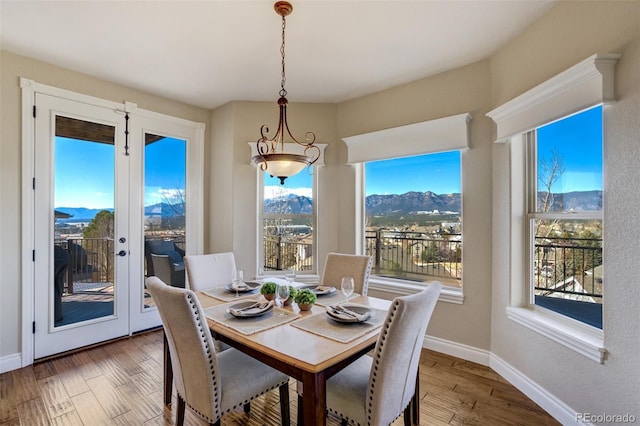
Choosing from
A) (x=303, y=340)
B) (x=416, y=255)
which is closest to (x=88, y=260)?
(x=303, y=340)

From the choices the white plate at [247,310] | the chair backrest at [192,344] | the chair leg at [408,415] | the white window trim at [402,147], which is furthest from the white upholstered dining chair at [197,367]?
the white window trim at [402,147]

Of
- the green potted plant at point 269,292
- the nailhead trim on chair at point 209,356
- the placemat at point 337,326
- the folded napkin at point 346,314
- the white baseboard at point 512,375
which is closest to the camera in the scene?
the nailhead trim on chair at point 209,356

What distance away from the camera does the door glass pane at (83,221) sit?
2.90 m

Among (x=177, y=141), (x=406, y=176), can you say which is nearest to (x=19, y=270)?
(x=177, y=141)

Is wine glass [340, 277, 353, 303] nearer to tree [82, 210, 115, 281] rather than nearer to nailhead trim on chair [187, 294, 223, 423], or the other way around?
nailhead trim on chair [187, 294, 223, 423]

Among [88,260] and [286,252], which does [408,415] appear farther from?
[88,260]

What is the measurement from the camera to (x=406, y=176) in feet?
11.0

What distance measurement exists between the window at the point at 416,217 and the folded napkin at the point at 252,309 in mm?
1850

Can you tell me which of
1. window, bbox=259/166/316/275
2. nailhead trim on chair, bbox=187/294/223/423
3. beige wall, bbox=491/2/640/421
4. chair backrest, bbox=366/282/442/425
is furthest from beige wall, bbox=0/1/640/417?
nailhead trim on chair, bbox=187/294/223/423

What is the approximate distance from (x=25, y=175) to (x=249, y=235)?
2.11 meters

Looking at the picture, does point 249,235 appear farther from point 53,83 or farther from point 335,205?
point 53,83

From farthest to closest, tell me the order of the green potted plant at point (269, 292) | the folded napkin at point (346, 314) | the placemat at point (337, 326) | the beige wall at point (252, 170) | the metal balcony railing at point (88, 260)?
the beige wall at point (252, 170) < the metal balcony railing at point (88, 260) < the green potted plant at point (269, 292) < the folded napkin at point (346, 314) < the placemat at point (337, 326)

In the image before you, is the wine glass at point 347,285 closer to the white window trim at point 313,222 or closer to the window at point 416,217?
the window at point 416,217

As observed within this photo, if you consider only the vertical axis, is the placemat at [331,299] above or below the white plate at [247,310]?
below
